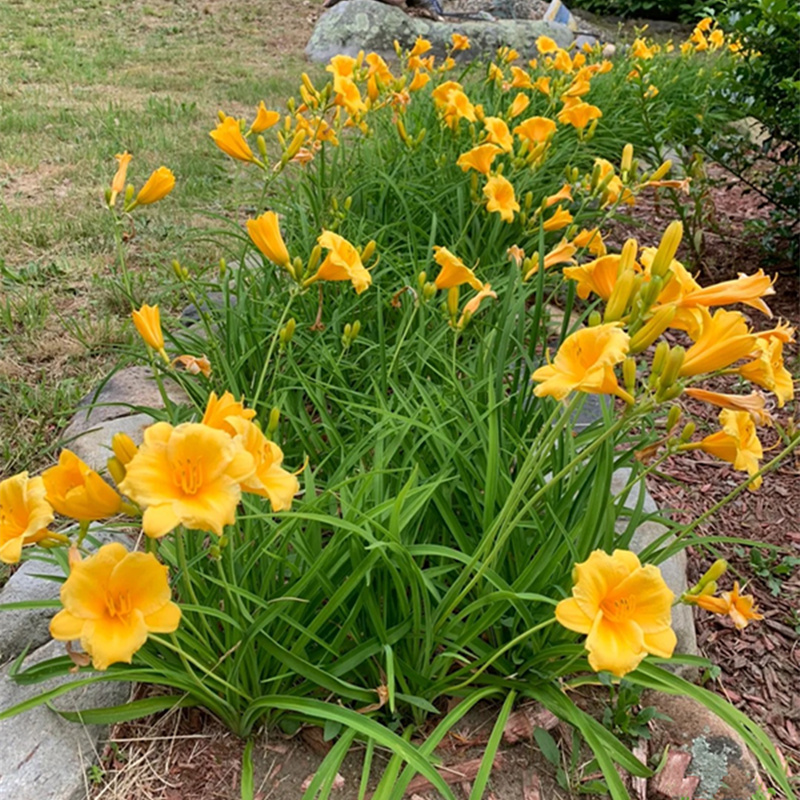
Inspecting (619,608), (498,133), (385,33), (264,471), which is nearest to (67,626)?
(264,471)

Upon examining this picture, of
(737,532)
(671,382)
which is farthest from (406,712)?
(737,532)

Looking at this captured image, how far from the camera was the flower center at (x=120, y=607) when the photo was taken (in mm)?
958

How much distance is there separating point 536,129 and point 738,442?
1720mm

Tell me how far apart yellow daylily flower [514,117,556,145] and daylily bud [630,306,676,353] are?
1.76 meters

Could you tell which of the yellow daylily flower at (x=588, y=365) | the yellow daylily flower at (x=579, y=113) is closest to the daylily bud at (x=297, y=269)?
the yellow daylily flower at (x=588, y=365)

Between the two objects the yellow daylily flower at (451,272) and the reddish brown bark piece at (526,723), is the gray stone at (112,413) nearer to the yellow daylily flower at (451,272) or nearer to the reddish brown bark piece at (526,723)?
the yellow daylily flower at (451,272)

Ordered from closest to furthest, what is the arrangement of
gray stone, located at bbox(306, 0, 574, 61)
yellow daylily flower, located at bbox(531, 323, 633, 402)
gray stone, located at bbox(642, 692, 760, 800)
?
yellow daylily flower, located at bbox(531, 323, 633, 402)
gray stone, located at bbox(642, 692, 760, 800)
gray stone, located at bbox(306, 0, 574, 61)

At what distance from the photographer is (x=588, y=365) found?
1061 millimetres

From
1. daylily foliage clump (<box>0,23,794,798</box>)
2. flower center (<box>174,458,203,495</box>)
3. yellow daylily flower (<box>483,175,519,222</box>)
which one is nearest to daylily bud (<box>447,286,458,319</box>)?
daylily foliage clump (<box>0,23,794,798</box>)

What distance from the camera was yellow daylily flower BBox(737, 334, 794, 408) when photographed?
44.4 inches

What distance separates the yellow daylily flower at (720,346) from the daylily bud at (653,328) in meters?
0.06

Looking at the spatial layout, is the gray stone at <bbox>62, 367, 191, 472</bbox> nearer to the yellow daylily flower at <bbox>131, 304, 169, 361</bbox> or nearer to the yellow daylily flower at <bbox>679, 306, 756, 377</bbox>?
the yellow daylily flower at <bbox>131, 304, 169, 361</bbox>

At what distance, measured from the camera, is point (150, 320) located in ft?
4.64

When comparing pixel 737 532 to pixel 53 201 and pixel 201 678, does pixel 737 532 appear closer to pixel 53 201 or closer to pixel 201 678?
pixel 201 678
